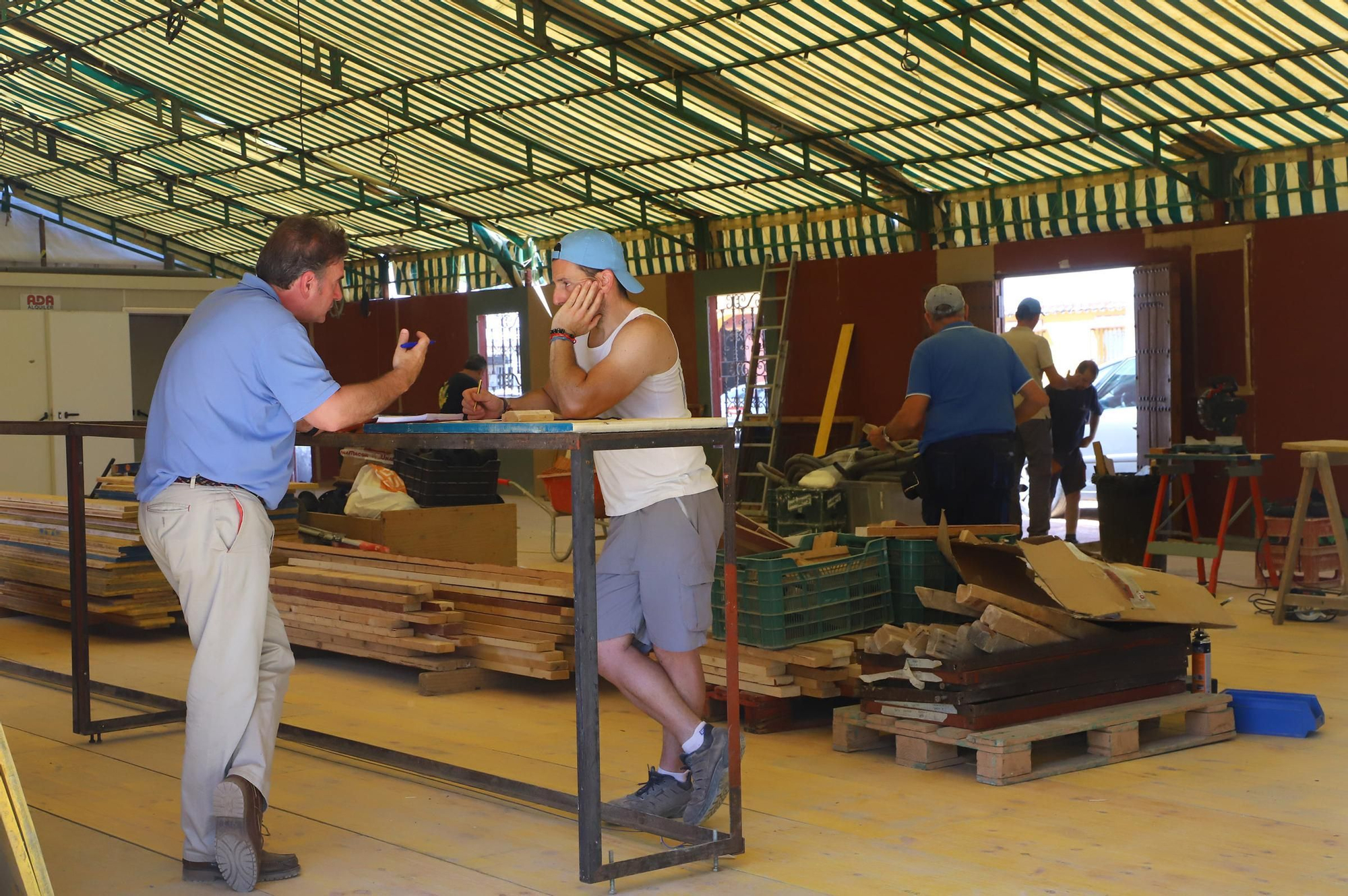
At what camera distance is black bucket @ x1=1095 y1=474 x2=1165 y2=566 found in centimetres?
1052

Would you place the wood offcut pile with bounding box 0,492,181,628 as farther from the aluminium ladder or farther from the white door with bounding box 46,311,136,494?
the aluminium ladder

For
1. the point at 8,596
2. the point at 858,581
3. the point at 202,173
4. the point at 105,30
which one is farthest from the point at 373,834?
the point at 202,173

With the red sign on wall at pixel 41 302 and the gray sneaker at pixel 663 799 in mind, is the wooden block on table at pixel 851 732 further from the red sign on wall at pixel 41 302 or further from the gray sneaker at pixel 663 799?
the red sign on wall at pixel 41 302

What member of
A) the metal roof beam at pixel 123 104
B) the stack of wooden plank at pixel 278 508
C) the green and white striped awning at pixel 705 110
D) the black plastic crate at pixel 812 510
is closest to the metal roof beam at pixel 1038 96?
the green and white striped awning at pixel 705 110

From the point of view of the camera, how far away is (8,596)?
9266 millimetres

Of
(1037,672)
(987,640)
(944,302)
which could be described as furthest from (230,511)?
(944,302)

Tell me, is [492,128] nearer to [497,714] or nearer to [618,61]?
[618,61]

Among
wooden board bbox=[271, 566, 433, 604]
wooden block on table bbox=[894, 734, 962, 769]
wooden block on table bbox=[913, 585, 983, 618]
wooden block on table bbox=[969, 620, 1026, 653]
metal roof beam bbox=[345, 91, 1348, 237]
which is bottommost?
wooden block on table bbox=[894, 734, 962, 769]

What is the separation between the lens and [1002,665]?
5043 millimetres

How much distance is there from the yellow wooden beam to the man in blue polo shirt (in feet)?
41.3

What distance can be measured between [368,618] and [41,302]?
1210 centimetres

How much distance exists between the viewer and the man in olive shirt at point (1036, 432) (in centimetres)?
1016

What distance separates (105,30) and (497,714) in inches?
529

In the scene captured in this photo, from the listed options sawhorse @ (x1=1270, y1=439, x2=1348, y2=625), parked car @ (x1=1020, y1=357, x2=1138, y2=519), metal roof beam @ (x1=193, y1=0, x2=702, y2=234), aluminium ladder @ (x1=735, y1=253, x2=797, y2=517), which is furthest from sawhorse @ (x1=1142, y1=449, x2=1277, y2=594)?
metal roof beam @ (x1=193, y1=0, x2=702, y2=234)
